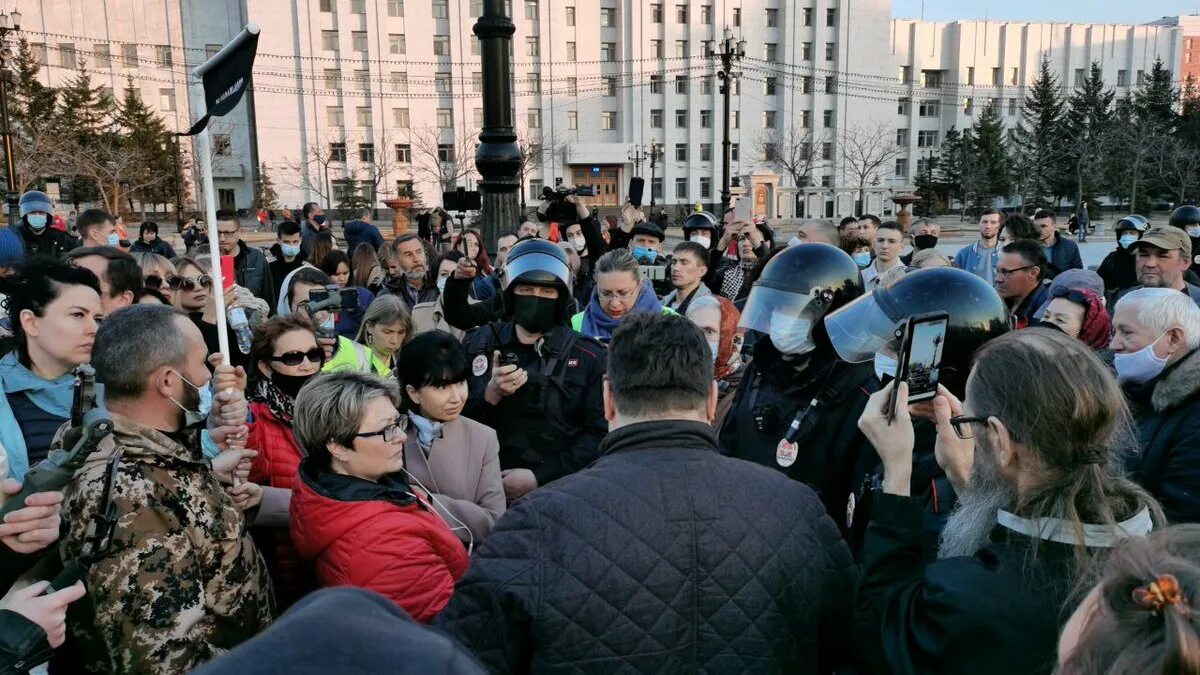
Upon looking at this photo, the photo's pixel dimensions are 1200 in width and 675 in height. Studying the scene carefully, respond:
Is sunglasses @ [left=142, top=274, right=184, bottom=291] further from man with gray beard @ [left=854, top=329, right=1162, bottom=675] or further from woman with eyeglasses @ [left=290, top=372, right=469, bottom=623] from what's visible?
man with gray beard @ [left=854, top=329, right=1162, bottom=675]

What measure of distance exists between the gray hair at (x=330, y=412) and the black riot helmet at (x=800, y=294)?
1645 mm

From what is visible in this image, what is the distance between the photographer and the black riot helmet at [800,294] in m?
3.39

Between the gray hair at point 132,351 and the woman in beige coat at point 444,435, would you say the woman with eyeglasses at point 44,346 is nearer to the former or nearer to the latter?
the gray hair at point 132,351

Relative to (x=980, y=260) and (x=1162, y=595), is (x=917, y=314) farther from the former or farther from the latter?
(x=980, y=260)

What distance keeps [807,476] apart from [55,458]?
257 cm

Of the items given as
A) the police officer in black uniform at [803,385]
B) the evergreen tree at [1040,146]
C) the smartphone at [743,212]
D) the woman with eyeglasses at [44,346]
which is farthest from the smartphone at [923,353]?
the evergreen tree at [1040,146]

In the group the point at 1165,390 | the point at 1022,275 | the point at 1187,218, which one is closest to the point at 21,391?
the point at 1165,390

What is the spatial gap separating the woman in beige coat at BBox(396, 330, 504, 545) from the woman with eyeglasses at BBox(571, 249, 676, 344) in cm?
158

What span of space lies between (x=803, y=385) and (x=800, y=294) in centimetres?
42

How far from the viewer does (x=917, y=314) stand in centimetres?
286

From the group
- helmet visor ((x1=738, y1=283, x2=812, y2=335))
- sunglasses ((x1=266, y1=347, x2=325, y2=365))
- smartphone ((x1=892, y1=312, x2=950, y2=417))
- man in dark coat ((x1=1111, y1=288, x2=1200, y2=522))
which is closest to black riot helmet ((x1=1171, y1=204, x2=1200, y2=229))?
man in dark coat ((x1=1111, y1=288, x2=1200, y2=522))

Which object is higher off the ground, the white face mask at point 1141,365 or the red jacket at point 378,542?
the white face mask at point 1141,365

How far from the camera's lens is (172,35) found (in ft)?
197

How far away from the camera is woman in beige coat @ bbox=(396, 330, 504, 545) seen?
3.36 metres
